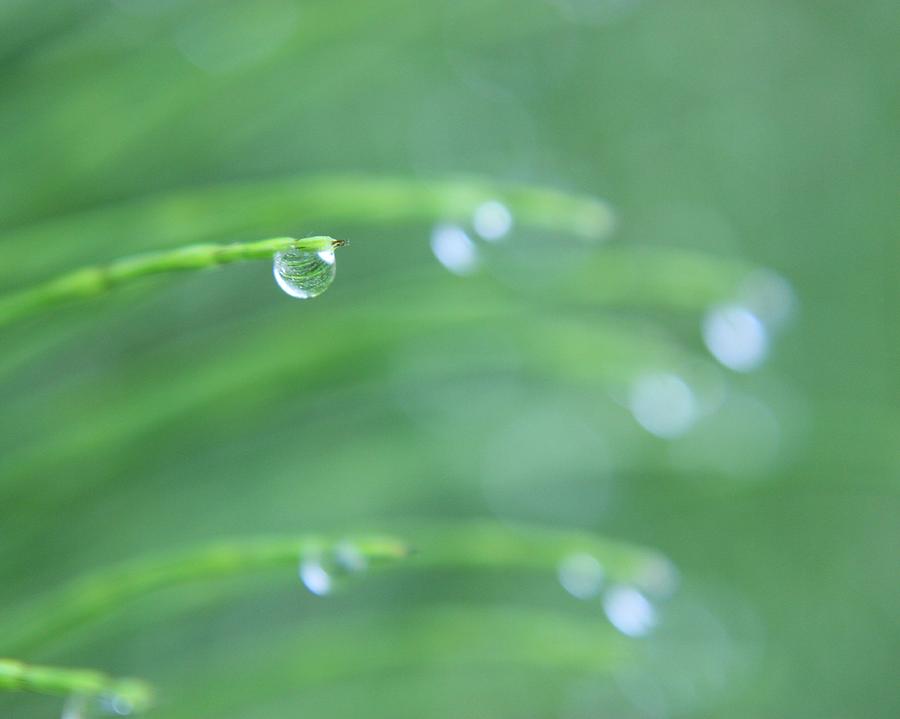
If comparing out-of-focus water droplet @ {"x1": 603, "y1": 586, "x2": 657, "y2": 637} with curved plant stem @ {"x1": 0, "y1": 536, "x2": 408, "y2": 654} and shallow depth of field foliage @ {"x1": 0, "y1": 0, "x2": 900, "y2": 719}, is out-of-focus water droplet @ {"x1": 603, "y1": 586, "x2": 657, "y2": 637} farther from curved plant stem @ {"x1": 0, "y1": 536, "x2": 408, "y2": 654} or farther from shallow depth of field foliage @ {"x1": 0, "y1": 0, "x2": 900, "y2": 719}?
curved plant stem @ {"x1": 0, "y1": 536, "x2": 408, "y2": 654}

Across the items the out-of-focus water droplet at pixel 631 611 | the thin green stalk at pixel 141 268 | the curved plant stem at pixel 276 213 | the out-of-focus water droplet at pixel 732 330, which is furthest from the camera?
the out-of-focus water droplet at pixel 732 330

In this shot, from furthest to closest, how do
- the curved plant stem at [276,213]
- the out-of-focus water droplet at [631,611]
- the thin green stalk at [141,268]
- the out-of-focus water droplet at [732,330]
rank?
the out-of-focus water droplet at [732,330] < the out-of-focus water droplet at [631,611] < the curved plant stem at [276,213] < the thin green stalk at [141,268]

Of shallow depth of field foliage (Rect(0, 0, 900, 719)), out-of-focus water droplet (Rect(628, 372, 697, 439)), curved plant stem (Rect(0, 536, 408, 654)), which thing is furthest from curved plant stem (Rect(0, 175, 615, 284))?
out-of-focus water droplet (Rect(628, 372, 697, 439))

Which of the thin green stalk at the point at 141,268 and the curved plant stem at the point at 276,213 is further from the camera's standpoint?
the curved plant stem at the point at 276,213

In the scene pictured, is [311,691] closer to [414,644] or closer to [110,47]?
[414,644]

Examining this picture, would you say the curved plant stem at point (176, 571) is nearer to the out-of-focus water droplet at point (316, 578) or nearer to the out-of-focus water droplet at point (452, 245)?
the out-of-focus water droplet at point (316, 578)

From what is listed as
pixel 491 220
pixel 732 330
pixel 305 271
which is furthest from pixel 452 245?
pixel 732 330

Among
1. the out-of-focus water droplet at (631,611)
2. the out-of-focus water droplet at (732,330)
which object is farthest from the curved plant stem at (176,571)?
the out-of-focus water droplet at (732,330)

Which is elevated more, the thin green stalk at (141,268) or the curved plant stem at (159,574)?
the thin green stalk at (141,268)
